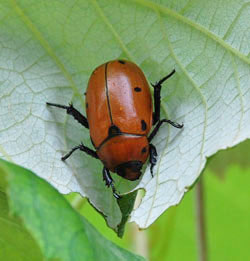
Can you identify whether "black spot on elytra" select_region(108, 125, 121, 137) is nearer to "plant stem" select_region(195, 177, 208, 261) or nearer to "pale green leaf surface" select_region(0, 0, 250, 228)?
"pale green leaf surface" select_region(0, 0, 250, 228)

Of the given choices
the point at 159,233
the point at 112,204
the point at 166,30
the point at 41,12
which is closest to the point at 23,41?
the point at 41,12

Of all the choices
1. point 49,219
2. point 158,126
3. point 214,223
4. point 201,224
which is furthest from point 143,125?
point 214,223

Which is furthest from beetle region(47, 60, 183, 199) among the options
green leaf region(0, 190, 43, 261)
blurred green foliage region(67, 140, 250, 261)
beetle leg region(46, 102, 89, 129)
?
blurred green foliage region(67, 140, 250, 261)

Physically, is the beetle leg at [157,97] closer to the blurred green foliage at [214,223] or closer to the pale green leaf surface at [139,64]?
the pale green leaf surface at [139,64]

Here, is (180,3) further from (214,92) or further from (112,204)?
(112,204)

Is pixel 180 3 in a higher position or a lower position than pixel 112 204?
higher
